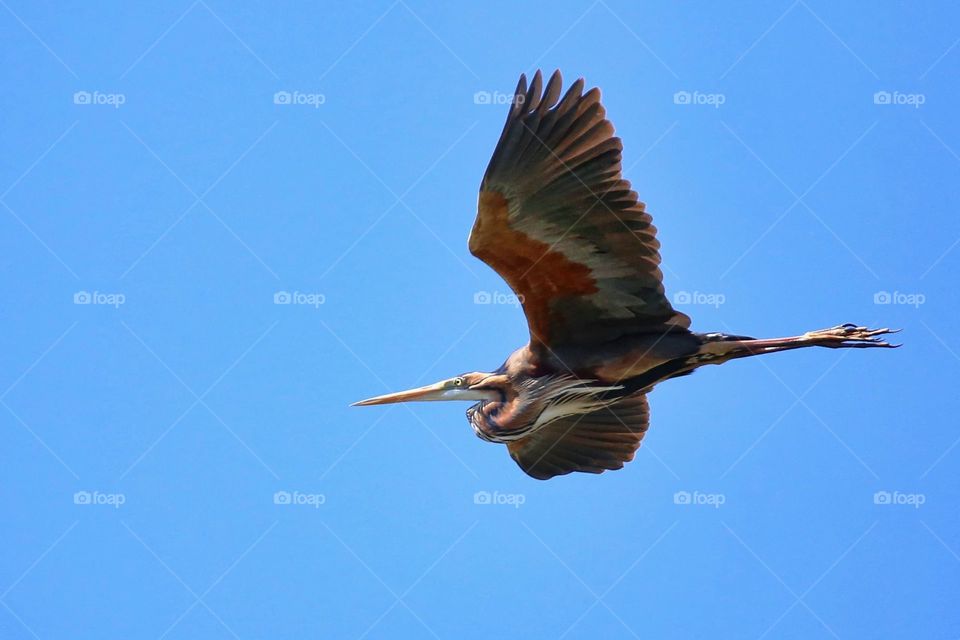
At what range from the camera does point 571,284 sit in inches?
418

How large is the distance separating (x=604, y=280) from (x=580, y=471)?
236 centimetres

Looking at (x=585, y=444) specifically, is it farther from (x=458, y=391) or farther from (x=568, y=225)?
(x=568, y=225)

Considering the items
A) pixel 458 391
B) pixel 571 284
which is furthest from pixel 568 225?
pixel 458 391

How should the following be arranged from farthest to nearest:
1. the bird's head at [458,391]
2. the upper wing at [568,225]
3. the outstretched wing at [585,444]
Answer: the outstretched wing at [585,444], the bird's head at [458,391], the upper wing at [568,225]

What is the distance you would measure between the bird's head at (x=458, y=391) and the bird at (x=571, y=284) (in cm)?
1

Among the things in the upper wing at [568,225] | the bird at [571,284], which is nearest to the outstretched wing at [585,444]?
the bird at [571,284]

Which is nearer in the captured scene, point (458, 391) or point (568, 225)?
point (568, 225)

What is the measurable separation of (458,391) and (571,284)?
152 cm

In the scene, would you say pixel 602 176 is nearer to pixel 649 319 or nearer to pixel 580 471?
pixel 649 319

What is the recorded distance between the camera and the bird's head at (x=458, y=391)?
11.1 m

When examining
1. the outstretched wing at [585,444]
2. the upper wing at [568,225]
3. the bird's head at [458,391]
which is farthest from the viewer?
the outstretched wing at [585,444]

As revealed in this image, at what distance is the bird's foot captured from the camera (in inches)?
417

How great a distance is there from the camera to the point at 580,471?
12.1 meters

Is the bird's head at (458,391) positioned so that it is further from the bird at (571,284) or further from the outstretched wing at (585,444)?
the outstretched wing at (585,444)
